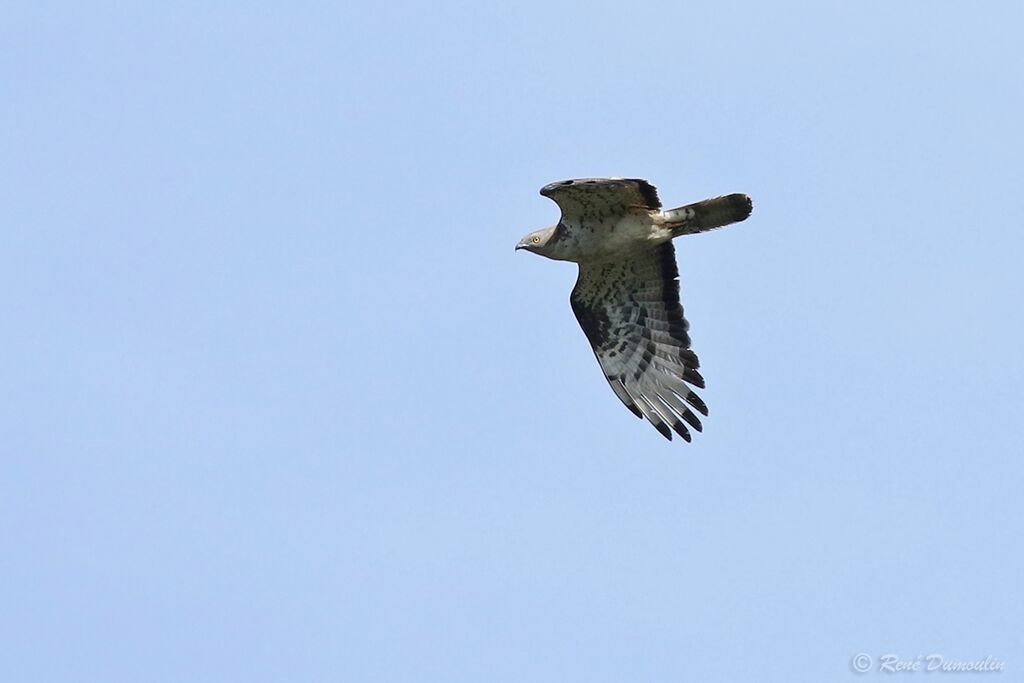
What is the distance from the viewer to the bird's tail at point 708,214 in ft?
46.5

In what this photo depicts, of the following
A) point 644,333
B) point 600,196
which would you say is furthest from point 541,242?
point 644,333

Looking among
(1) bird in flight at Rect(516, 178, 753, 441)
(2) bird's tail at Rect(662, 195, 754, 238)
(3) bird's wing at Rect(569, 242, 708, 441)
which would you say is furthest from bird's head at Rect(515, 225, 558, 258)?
(2) bird's tail at Rect(662, 195, 754, 238)

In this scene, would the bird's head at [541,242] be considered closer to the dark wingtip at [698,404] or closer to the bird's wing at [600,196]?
the bird's wing at [600,196]

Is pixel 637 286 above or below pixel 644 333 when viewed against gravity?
above

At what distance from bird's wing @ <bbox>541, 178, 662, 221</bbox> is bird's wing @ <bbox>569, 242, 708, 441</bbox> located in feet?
2.80

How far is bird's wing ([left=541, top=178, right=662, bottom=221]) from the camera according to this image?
13.8 metres

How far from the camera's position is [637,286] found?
610 inches

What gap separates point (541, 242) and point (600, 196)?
965 millimetres

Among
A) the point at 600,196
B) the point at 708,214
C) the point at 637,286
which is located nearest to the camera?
the point at 600,196

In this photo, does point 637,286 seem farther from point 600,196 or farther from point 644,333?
point 600,196

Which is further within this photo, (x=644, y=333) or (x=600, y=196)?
(x=644, y=333)

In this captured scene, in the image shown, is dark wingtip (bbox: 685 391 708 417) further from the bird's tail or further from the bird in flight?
the bird's tail

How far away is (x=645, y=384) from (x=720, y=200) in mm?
2249

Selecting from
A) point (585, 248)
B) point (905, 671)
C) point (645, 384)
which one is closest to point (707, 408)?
point (645, 384)
